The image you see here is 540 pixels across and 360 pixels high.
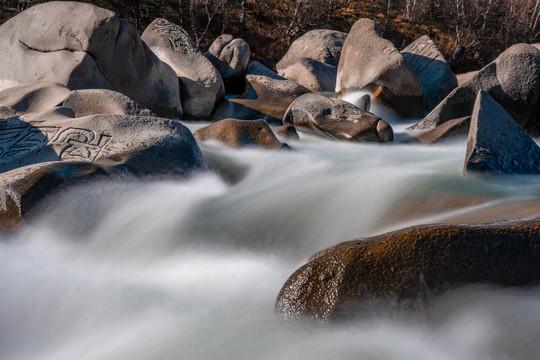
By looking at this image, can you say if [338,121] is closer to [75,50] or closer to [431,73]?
[75,50]

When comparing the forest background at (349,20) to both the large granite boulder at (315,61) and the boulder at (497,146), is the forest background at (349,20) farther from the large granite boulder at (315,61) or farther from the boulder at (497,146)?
the boulder at (497,146)

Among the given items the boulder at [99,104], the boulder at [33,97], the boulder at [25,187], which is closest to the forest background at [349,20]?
the boulder at [33,97]

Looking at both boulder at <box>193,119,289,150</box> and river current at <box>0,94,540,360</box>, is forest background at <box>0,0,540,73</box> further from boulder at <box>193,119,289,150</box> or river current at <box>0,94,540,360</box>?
river current at <box>0,94,540,360</box>

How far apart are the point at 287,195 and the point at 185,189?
840 millimetres

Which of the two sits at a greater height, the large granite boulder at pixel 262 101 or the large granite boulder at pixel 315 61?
the large granite boulder at pixel 262 101

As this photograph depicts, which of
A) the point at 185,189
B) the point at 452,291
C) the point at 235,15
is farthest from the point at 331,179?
the point at 235,15

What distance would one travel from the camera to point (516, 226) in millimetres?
2527

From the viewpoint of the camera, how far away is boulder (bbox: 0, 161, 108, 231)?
326cm

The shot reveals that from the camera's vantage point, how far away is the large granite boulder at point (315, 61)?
12203mm

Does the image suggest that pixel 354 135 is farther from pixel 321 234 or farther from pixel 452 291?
pixel 452 291

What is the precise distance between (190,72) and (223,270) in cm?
619

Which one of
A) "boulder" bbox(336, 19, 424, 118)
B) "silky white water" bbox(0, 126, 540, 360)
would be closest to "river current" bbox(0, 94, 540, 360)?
"silky white water" bbox(0, 126, 540, 360)

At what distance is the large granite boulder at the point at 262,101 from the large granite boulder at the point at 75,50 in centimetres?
161

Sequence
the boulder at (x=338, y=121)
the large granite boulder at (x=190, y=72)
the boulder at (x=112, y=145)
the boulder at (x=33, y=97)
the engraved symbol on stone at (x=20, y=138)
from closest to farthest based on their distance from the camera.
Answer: the boulder at (x=112, y=145)
the engraved symbol on stone at (x=20, y=138)
the boulder at (x=33, y=97)
the boulder at (x=338, y=121)
the large granite boulder at (x=190, y=72)
